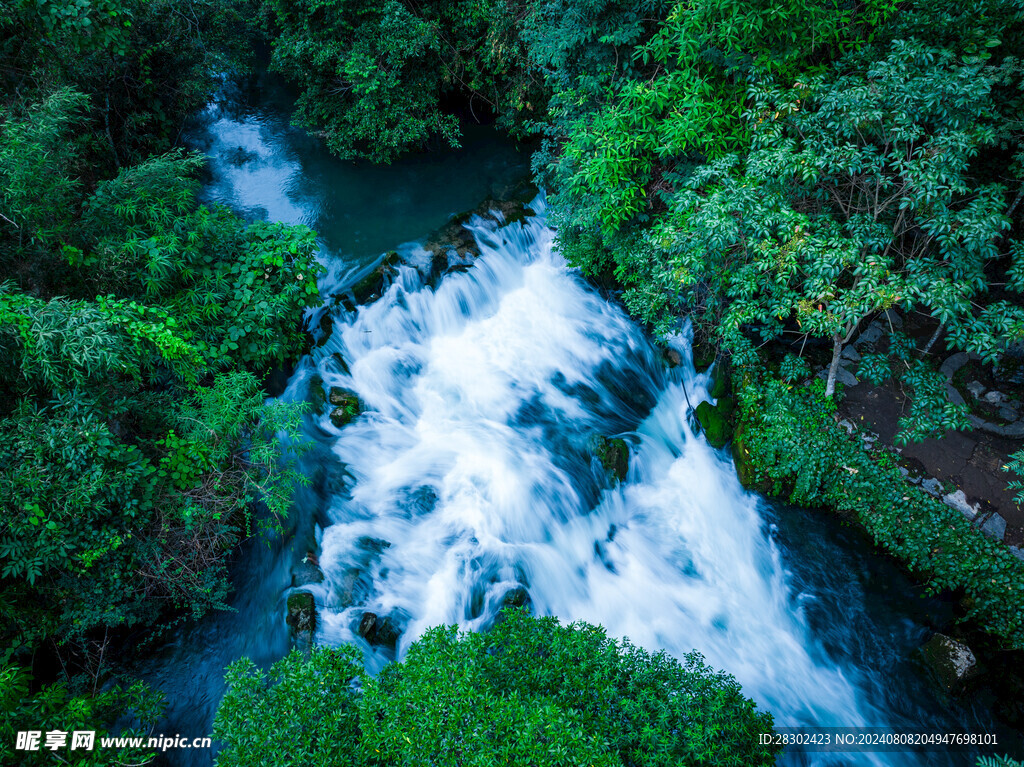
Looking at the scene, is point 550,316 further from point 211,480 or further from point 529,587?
point 211,480

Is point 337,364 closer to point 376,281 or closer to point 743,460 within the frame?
point 376,281

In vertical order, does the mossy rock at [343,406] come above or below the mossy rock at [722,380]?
below

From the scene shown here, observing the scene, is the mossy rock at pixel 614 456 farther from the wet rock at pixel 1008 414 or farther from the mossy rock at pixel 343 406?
the wet rock at pixel 1008 414

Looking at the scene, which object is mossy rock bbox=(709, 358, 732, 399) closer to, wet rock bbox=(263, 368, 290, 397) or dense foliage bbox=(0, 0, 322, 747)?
dense foliage bbox=(0, 0, 322, 747)

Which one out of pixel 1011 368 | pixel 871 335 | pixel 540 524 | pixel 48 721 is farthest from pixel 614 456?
pixel 48 721

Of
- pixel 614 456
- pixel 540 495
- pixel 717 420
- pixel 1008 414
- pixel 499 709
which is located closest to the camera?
pixel 499 709

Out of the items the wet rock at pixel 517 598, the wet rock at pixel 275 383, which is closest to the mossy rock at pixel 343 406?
the wet rock at pixel 275 383
